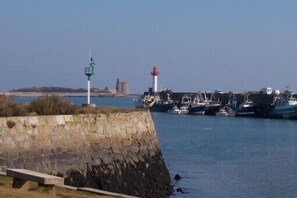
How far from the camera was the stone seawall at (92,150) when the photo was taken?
21.4 meters

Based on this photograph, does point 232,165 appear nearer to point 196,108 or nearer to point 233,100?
point 196,108

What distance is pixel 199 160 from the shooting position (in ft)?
141

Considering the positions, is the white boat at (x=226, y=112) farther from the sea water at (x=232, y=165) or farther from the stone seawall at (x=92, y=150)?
the stone seawall at (x=92, y=150)

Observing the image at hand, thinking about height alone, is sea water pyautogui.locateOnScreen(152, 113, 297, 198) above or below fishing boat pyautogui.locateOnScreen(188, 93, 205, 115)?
below

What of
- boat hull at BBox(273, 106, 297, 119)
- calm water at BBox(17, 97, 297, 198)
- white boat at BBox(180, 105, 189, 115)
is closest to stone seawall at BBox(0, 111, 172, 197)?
calm water at BBox(17, 97, 297, 198)

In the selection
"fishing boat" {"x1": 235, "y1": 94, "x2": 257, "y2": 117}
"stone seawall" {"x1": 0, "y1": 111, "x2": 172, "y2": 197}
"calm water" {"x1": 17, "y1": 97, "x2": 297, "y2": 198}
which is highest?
"stone seawall" {"x1": 0, "y1": 111, "x2": 172, "y2": 197}

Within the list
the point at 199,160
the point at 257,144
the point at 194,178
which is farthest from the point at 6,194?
the point at 257,144

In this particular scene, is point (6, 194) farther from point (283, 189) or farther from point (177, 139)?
point (177, 139)

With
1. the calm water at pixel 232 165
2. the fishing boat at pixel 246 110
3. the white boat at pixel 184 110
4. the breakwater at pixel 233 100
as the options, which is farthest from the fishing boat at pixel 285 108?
the calm water at pixel 232 165

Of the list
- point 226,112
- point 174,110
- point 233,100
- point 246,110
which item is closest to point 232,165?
point 246,110

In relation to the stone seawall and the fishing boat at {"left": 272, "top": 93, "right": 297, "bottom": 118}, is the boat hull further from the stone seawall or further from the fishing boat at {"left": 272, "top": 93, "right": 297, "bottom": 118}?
the stone seawall

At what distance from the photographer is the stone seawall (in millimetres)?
21375

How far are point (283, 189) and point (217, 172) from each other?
22.8 feet

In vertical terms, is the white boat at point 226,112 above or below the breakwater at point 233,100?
below
